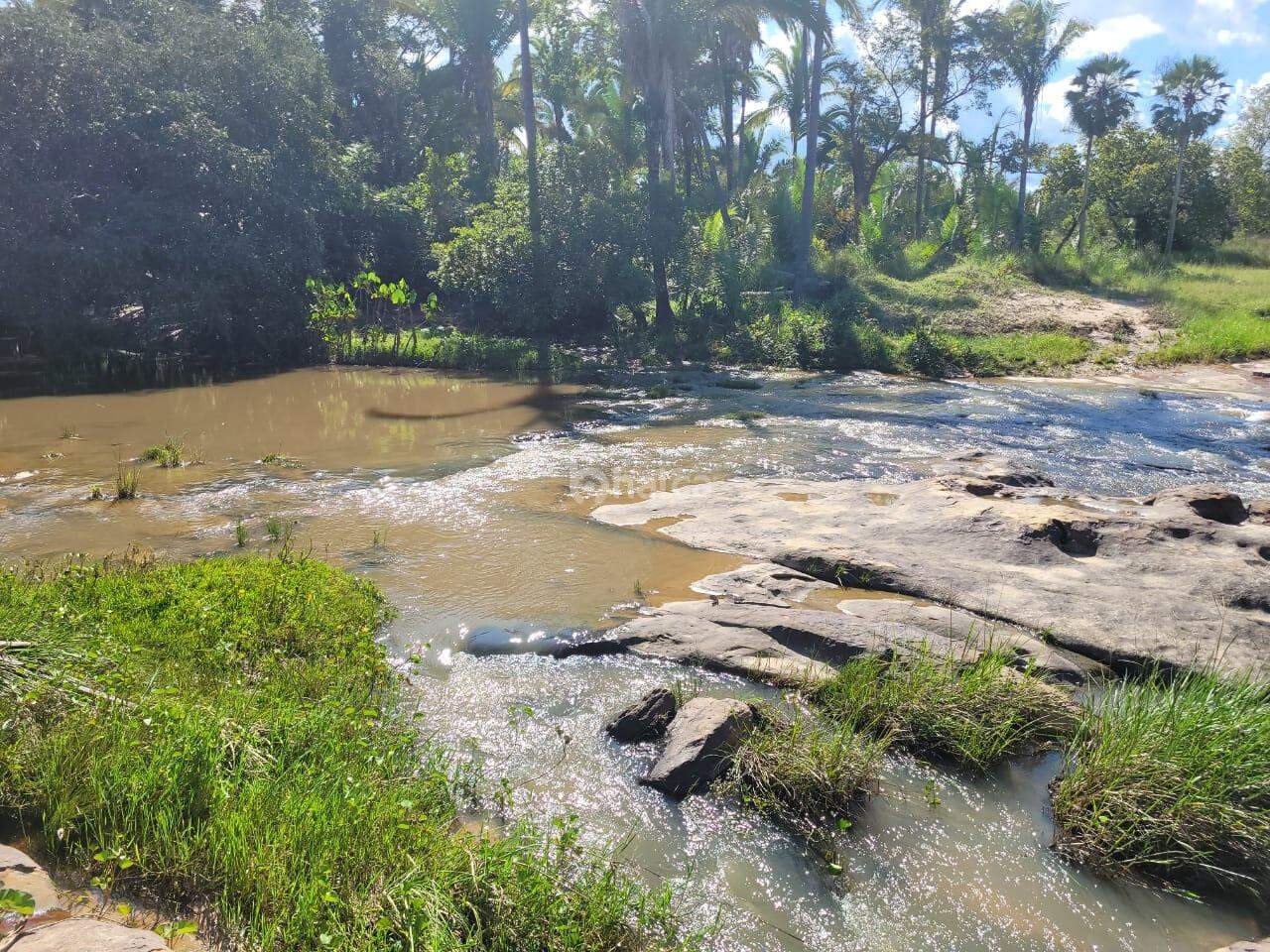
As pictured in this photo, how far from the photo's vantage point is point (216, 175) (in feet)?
68.2

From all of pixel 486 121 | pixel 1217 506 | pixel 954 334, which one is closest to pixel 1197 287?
pixel 954 334

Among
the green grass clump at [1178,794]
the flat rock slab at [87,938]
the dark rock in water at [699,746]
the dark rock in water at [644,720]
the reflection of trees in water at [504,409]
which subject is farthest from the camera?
the reflection of trees in water at [504,409]

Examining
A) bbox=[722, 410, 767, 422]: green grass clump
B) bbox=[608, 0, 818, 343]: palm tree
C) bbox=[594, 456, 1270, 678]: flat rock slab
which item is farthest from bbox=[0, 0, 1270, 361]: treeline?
bbox=[594, 456, 1270, 678]: flat rock slab

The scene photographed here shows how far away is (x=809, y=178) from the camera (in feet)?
91.4

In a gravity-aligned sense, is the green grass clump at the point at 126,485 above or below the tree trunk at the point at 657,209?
below

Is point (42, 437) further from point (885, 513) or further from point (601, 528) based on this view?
point (885, 513)

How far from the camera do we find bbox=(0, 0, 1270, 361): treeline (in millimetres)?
20047

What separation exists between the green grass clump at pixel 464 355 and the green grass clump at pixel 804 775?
18.3 m

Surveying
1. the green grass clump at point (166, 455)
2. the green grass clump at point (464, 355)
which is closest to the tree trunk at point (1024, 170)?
the green grass clump at point (464, 355)

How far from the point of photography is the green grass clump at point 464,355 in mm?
22672

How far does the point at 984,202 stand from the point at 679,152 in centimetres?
1452

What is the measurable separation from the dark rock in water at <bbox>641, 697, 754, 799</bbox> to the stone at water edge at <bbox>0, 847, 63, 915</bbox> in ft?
→ 8.46

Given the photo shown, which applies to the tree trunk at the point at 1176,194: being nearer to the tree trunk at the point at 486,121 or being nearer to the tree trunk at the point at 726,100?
the tree trunk at the point at 726,100

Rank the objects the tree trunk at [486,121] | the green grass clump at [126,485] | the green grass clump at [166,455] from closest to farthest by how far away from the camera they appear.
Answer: the green grass clump at [126,485] < the green grass clump at [166,455] < the tree trunk at [486,121]
